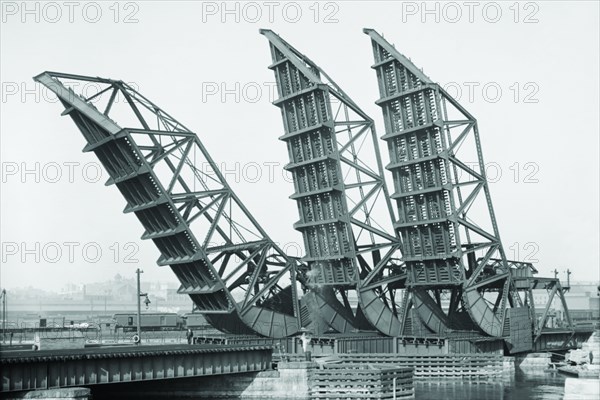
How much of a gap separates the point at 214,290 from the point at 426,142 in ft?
53.7

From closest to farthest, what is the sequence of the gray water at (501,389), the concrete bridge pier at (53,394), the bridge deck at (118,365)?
the concrete bridge pier at (53,394), the bridge deck at (118,365), the gray water at (501,389)

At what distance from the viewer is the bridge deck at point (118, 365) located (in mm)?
36312

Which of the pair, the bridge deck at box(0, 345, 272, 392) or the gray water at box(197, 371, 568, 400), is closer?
the bridge deck at box(0, 345, 272, 392)

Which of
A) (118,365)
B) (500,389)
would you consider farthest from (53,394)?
(500,389)

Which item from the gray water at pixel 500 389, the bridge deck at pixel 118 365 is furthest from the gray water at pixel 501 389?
the bridge deck at pixel 118 365

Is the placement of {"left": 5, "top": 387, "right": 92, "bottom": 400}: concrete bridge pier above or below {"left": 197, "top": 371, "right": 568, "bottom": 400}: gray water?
above

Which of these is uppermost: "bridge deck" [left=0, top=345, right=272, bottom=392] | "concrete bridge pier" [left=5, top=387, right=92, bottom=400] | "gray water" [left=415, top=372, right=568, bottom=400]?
"bridge deck" [left=0, top=345, right=272, bottom=392]

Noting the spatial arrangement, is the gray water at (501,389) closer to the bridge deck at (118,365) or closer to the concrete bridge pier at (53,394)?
the bridge deck at (118,365)

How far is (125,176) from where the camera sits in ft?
181

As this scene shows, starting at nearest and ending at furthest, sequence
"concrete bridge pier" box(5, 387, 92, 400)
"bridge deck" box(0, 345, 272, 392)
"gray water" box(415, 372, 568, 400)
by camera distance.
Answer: "concrete bridge pier" box(5, 387, 92, 400) → "bridge deck" box(0, 345, 272, 392) → "gray water" box(415, 372, 568, 400)

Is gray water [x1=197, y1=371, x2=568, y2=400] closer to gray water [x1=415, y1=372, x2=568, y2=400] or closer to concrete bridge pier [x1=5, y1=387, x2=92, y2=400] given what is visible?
gray water [x1=415, y1=372, x2=568, y2=400]

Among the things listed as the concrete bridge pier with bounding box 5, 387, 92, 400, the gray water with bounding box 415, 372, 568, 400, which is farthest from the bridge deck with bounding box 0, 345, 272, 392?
the gray water with bounding box 415, 372, 568, 400

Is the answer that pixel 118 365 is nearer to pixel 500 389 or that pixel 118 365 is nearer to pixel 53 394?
pixel 53 394

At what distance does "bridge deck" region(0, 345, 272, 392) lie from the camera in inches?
1430
